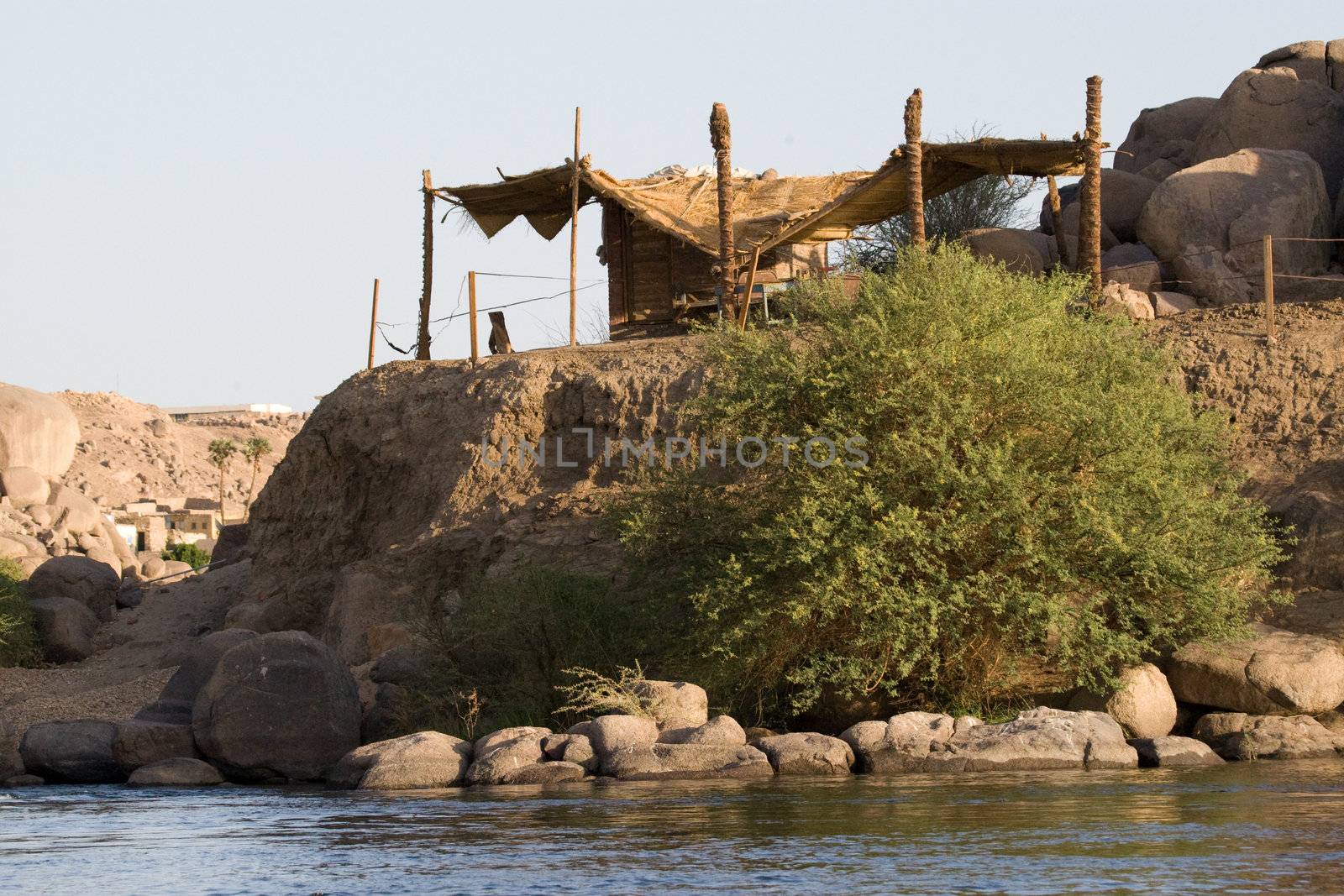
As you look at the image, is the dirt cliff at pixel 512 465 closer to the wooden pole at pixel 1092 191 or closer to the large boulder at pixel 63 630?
the wooden pole at pixel 1092 191

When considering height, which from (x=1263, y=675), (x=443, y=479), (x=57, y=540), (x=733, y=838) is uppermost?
(x=443, y=479)

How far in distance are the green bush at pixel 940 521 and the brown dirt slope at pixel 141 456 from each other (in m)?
66.4

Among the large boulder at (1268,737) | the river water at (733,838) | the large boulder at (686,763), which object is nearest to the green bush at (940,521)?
the large boulder at (1268,737)

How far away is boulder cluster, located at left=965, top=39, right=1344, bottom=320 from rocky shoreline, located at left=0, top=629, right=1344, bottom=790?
8.45 metres

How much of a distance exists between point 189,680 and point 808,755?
991 centimetres

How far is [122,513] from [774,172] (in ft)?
163

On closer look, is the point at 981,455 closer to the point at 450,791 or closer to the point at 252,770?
the point at 450,791

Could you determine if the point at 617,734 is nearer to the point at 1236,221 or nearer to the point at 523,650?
the point at 523,650

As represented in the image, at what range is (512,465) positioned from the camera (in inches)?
1036

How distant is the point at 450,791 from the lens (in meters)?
16.8

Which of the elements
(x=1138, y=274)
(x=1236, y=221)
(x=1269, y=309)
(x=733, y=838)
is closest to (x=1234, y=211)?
(x=1236, y=221)

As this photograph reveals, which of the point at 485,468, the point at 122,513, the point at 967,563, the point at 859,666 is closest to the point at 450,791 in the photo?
the point at 859,666

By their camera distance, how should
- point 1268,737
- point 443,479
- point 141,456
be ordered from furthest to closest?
point 141,456 < point 443,479 < point 1268,737

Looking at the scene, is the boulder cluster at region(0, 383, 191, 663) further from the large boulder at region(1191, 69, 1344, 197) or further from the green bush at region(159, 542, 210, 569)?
the large boulder at region(1191, 69, 1344, 197)
